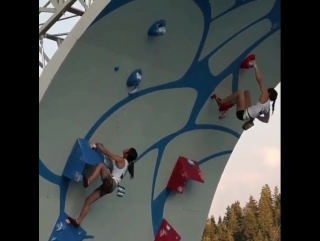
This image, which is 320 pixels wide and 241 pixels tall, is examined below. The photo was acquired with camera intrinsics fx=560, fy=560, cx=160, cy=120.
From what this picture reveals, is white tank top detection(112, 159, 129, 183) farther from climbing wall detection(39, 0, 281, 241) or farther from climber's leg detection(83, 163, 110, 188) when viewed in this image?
climbing wall detection(39, 0, 281, 241)

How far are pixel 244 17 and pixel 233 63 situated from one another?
72 cm

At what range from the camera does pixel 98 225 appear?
22.2 feet

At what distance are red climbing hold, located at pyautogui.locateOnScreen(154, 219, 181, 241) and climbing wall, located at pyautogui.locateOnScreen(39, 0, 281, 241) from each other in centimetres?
1

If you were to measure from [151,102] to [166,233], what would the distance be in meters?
1.95

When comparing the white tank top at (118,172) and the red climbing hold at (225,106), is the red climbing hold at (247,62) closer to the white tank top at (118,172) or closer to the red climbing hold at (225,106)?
the red climbing hold at (225,106)

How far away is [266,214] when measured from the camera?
3319 centimetres

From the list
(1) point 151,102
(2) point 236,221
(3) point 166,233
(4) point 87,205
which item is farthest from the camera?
(2) point 236,221

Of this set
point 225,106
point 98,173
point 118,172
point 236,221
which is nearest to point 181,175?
point 225,106

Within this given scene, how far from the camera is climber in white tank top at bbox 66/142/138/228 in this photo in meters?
6.19

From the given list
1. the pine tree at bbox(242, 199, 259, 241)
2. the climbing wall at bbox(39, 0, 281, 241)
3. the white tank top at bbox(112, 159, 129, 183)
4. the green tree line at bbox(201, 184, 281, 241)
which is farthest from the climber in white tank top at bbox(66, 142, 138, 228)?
the pine tree at bbox(242, 199, 259, 241)

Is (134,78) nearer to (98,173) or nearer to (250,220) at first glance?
(98,173)

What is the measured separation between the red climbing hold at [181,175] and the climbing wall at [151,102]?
0.01 metres
